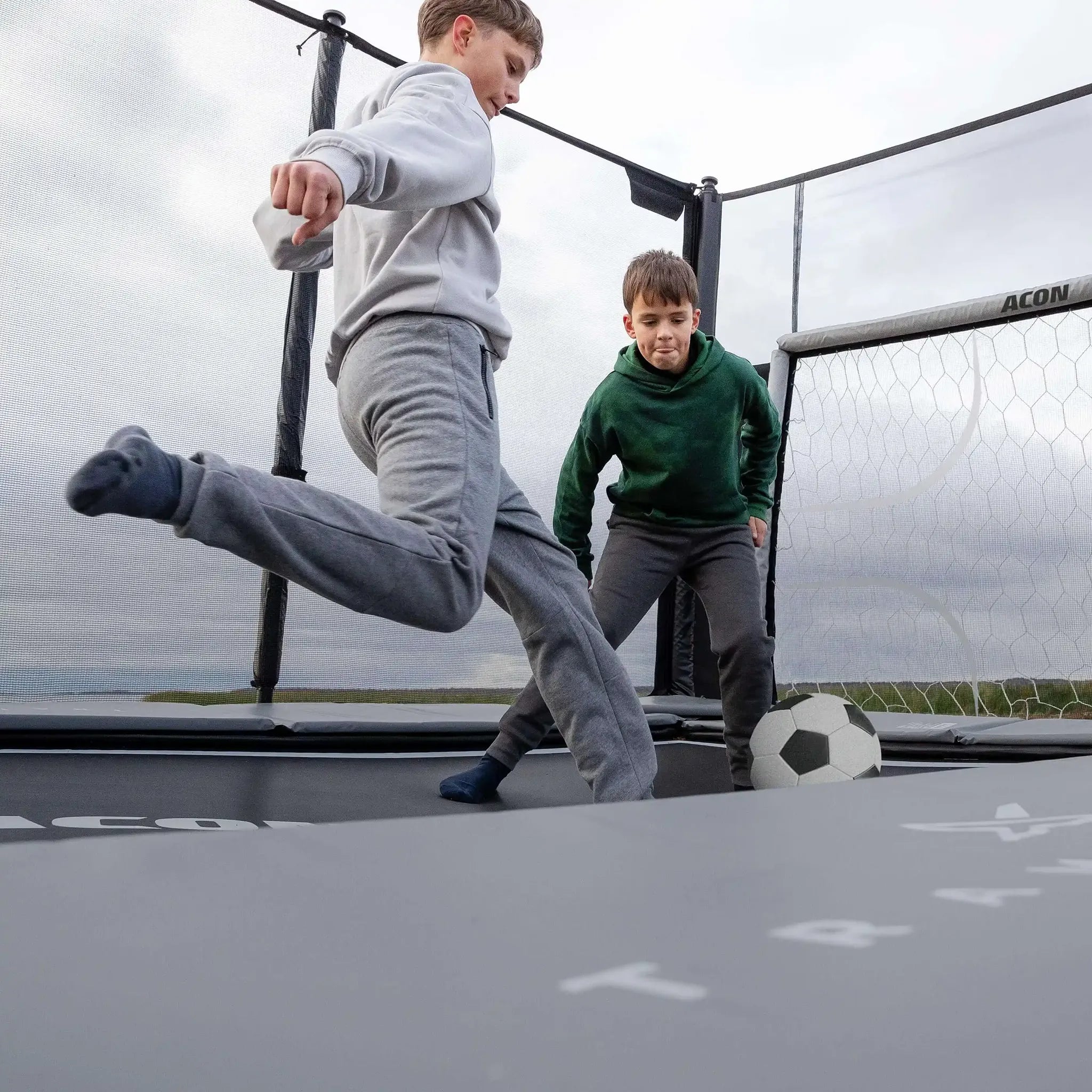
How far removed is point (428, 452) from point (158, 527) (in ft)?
4.20

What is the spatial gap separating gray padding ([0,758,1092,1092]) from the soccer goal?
2066 millimetres

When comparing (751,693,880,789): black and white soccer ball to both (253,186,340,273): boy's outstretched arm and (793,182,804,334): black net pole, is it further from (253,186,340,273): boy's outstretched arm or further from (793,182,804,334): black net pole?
(793,182,804,334): black net pole

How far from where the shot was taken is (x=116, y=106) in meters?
2.11

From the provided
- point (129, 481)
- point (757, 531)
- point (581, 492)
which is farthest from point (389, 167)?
point (757, 531)

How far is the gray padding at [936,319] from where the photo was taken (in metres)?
2.43

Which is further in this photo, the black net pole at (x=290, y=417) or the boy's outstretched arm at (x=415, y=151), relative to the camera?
the black net pole at (x=290, y=417)

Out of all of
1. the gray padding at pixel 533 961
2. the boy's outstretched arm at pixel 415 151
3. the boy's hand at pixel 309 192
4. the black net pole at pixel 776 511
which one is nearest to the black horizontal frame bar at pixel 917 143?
the black net pole at pixel 776 511

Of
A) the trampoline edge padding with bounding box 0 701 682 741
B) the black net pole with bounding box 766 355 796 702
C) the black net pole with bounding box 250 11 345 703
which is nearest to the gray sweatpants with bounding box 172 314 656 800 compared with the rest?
the trampoline edge padding with bounding box 0 701 682 741

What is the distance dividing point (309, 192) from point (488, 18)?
0.53 m

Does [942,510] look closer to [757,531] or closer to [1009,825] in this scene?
[757,531]

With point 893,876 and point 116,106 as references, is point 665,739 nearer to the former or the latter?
point 116,106

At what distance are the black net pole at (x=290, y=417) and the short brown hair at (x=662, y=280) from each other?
2.73 feet

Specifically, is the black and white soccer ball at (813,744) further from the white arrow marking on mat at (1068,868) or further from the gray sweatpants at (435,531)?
Result: the white arrow marking on mat at (1068,868)

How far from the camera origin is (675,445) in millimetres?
1949
